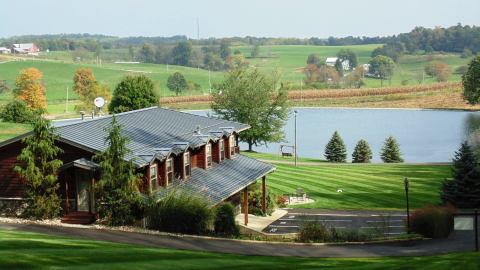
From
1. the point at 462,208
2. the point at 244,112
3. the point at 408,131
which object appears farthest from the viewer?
the point at 408,131

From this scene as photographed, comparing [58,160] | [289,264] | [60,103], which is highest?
[58,160]

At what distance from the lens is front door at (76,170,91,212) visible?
95.4 ft

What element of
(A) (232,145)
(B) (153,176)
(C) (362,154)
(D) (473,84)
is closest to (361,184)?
(A) (232,145)

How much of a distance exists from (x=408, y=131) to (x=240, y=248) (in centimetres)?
8044

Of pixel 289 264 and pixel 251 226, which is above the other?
pixel 289 264

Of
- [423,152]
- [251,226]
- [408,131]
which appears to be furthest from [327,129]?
[251,226]

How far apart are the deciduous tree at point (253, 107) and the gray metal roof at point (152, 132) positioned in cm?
3740

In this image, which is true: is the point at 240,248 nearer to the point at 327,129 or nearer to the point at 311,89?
the point at 327,129

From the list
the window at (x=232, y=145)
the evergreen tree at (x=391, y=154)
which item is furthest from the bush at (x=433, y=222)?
the evergreen tree at (x=391, y=154)

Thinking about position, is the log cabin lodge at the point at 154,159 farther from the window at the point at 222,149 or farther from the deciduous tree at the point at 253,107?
the deciduous tree at the point at 253,107

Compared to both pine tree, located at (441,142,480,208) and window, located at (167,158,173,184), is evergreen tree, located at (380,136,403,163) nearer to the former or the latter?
pine tree, located at (441,142,480,208)

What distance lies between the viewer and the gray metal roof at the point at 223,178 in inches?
1267

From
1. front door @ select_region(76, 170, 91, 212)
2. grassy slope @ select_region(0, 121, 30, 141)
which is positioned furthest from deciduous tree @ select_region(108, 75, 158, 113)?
front door @ select_region(76, 170, 91, 212)

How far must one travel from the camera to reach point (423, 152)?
82.8 m
